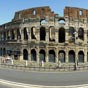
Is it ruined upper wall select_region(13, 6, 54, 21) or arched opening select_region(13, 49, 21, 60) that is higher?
ruined upper wall select_region(13, 6, 54, 21)

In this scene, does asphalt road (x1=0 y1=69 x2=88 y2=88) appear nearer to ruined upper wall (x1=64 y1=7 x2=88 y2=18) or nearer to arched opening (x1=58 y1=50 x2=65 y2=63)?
arched opening (x1=58 y1=50 x2=65 y2=63)

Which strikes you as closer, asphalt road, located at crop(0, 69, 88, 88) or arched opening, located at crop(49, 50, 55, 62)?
asphalt road, located at crop(0, 69, 88, 88)

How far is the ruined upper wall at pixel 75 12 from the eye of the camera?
59906mm

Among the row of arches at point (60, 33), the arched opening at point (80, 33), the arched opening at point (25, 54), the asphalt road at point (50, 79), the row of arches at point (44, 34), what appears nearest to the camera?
the asphalt road at point (50, 79)

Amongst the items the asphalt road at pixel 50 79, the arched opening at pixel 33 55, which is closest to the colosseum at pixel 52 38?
the arched opening at pixel 33 55

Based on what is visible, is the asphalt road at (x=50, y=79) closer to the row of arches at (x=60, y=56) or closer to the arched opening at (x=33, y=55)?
the row of arches at (x=60, y=56)

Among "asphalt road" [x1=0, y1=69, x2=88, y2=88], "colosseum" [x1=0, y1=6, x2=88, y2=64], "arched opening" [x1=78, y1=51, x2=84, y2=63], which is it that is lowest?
"asphalt road" [x1=0, y1=69, x2=88, y2=88]

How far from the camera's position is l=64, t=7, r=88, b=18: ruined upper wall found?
59906 mm

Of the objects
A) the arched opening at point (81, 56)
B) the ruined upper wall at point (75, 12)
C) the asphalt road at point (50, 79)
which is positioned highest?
the ruined upper wall at point (75, 12)

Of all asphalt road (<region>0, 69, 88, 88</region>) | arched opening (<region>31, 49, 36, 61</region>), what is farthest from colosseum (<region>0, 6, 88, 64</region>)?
asphalt road (<region>0, 69, 88, 88</region>)

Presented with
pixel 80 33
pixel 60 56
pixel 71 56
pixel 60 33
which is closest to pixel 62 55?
pixel 60 56

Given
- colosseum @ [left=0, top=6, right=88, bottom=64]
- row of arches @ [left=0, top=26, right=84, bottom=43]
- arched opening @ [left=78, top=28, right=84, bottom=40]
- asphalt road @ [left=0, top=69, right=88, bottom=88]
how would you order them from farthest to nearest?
1. arched opening @ [left=78, top=28, right=84, bottom=40]
2. row of arches @ [left=0, top=26, right=84, bottom=43]
3. colosseum @ [left=0, top=6, right=88, bottom=64]
4. asphalt road @ [left=0, top=69, right=88, bottom=88]

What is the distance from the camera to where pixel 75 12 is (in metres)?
61.0

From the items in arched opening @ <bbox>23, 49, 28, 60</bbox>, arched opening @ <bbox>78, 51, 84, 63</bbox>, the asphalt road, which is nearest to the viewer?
the asphalt road
